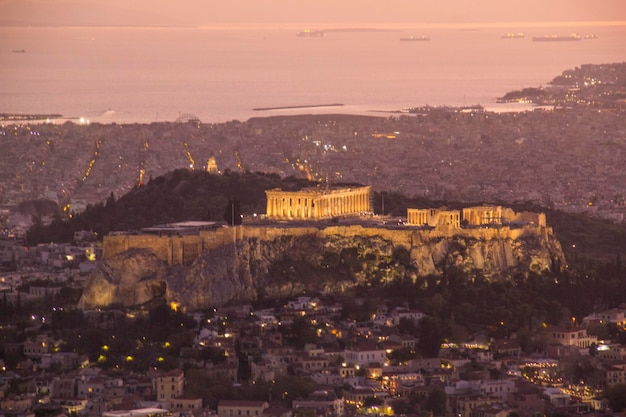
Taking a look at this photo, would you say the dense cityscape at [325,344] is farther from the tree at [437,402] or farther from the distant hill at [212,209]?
the distant hill at [212,209]

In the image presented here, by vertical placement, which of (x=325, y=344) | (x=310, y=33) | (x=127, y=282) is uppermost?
(x=310, y=33)

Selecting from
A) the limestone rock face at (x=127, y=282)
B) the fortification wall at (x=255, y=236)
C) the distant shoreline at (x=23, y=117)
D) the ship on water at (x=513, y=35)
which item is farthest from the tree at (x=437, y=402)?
the ship on water at (x=513, y=35)

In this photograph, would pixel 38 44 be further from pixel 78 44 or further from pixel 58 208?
pixel 58 208

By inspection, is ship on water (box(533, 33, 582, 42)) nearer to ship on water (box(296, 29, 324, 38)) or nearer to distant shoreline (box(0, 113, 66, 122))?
ship on water (box(296, 29, 324, 38))

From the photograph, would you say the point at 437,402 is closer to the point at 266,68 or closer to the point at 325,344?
the point at 325,344

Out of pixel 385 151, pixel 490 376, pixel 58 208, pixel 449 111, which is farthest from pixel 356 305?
pixel 449 111

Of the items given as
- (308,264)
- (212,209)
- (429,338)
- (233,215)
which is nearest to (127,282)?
(233,215)
